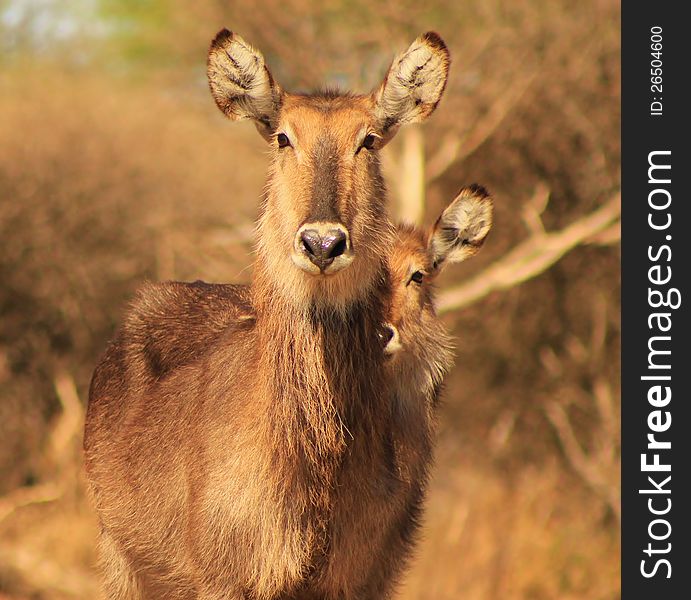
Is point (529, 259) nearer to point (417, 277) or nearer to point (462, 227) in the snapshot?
point (462, 227)

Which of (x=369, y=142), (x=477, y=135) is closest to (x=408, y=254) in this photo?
(x=369, y=142)

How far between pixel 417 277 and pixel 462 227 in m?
0.48

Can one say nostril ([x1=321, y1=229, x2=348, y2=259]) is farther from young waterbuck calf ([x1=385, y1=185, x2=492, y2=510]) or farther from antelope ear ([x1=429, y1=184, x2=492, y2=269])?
antelope ear ([x1=429, y1=184, x2=492, y2=269])

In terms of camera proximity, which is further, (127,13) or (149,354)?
(127,13)

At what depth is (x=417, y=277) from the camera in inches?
Result: 277

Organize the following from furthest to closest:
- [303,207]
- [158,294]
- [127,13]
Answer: [127,13], [158,294], [303,207]

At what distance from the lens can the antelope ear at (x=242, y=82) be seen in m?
5.18

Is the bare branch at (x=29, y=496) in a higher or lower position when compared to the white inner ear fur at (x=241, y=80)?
lower

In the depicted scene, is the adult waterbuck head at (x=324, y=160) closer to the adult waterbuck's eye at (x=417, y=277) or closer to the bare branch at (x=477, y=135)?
the adult waterbuck's eye at (x=417, y=277)

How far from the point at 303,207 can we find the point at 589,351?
1246 cm

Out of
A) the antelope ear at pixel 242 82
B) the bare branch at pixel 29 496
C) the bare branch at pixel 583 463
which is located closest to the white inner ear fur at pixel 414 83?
the antelope ear at pixel 242 82
